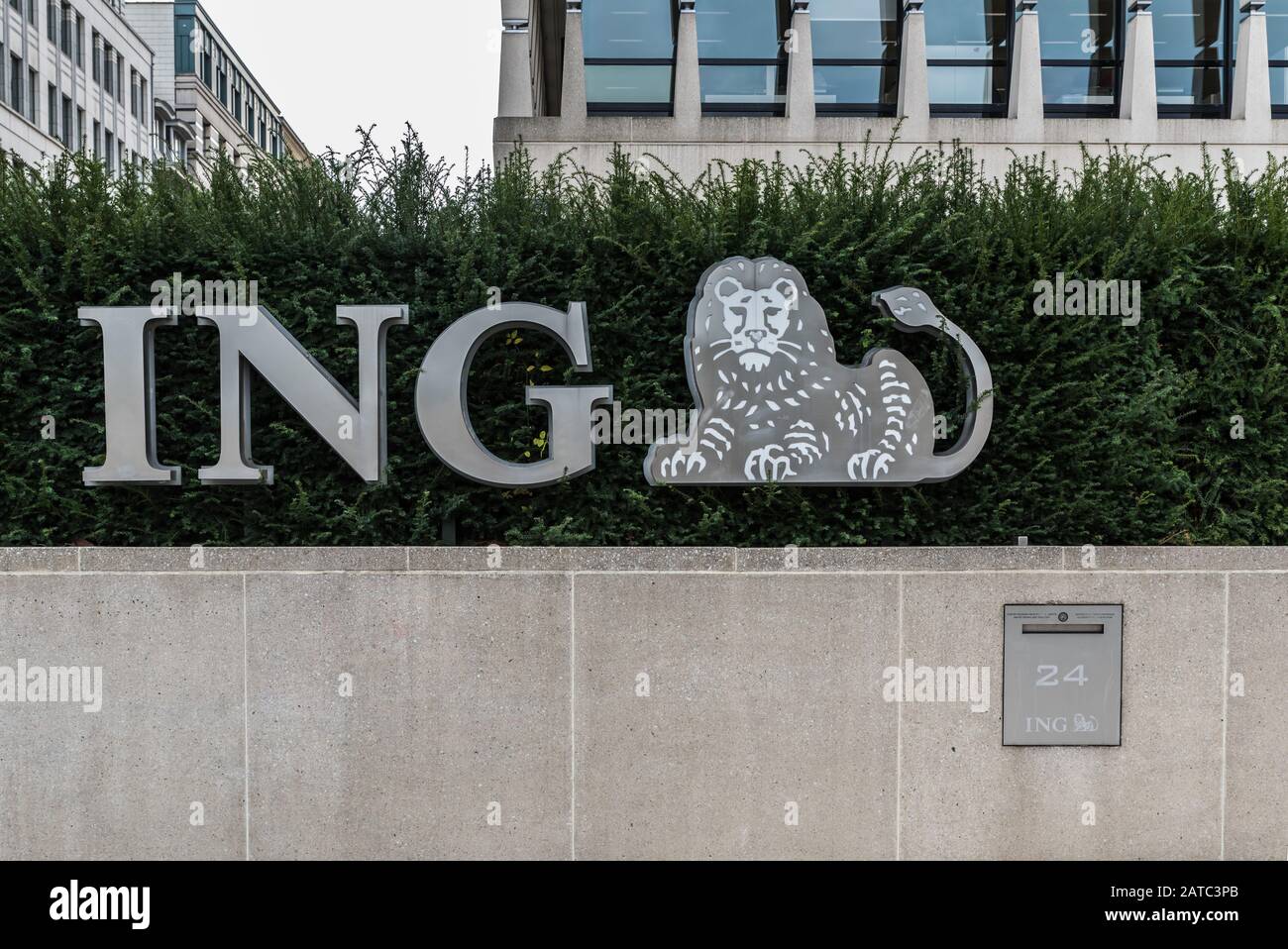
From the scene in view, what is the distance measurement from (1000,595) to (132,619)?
16.0 feet

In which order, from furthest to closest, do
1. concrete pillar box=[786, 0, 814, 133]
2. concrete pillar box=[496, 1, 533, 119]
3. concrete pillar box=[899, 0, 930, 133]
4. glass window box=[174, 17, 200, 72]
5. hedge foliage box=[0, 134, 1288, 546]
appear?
glass window box=[174, 17, 200, 72] → concrete pillar box=[899, 0, 930, 133] → concrete pillar box=[786, 0, 814, 133] → concrete pillar box=[496, 1, 533, 119] → hedge foliage box=[0, 134, 1288, 546]

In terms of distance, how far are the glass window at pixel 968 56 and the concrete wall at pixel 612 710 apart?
11558mm

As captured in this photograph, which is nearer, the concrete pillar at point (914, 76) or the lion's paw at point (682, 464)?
the lion's paw at point (682, 464)

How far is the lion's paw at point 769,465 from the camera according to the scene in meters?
5.62

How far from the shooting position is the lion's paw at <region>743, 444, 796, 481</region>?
5.62 m

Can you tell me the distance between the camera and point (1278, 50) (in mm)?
15250

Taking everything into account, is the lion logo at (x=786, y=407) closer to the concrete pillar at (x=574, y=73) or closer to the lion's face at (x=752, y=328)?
the lion's face at (x=752, y=328)

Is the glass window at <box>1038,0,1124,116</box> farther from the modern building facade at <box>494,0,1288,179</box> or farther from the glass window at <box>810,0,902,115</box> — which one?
the glass window at <box>810,0,902,115</box>

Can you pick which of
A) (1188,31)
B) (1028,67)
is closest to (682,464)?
(1028,67)

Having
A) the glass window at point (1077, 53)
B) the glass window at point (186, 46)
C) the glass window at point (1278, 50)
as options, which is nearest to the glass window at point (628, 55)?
the glass window at point (1077, 53)

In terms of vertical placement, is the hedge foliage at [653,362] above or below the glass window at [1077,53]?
below

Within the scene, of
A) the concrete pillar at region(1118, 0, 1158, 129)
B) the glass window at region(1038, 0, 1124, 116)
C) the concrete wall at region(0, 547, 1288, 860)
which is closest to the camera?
the concrete wall at region(0, 547, 1288, 860)

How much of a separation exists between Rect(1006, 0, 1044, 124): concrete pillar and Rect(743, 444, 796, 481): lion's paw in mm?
10911

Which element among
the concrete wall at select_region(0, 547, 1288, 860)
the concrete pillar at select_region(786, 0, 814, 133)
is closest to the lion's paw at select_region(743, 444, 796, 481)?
the concrete wall at select_region(0, 547, 1288, 860)
